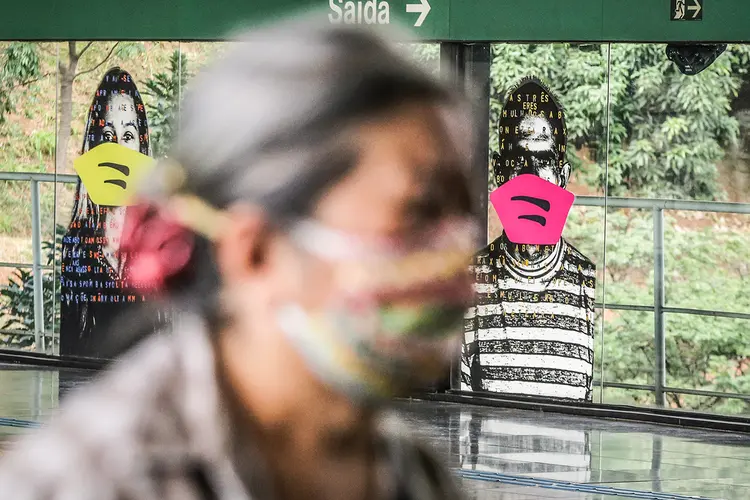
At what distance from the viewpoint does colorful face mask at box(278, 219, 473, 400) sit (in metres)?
0.76

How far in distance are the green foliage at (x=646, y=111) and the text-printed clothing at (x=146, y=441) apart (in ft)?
34.5

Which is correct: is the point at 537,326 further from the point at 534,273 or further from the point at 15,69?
the point at 15,69

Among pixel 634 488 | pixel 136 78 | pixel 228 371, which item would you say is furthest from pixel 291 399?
pixel 136 78

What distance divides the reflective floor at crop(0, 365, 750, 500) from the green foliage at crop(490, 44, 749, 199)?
5.76 feet

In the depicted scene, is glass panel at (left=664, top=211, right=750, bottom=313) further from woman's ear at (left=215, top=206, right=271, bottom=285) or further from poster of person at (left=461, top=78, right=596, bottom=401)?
woman's ear at (left=215, top=206, right=271, bottom=285)

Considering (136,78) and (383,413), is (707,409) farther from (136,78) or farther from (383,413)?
(383,413)

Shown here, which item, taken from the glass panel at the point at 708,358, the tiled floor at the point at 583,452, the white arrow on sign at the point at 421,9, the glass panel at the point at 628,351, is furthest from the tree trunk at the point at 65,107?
the glass panel at the point at 708,358

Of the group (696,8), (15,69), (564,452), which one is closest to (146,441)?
(564,452)

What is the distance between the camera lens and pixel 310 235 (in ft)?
2.45

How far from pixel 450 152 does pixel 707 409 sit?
10.8 metres

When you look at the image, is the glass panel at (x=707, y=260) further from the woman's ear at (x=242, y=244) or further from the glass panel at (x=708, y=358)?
the woman's ear at (x=242, y=244)

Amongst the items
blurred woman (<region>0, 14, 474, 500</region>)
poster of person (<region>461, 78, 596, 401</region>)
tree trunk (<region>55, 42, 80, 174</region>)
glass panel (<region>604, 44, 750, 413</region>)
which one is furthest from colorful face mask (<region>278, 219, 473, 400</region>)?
tree trunk (<region>55, 42, 80, 174</region>)

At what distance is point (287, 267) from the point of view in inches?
29.9

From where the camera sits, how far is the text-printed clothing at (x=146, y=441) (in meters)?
0.68
